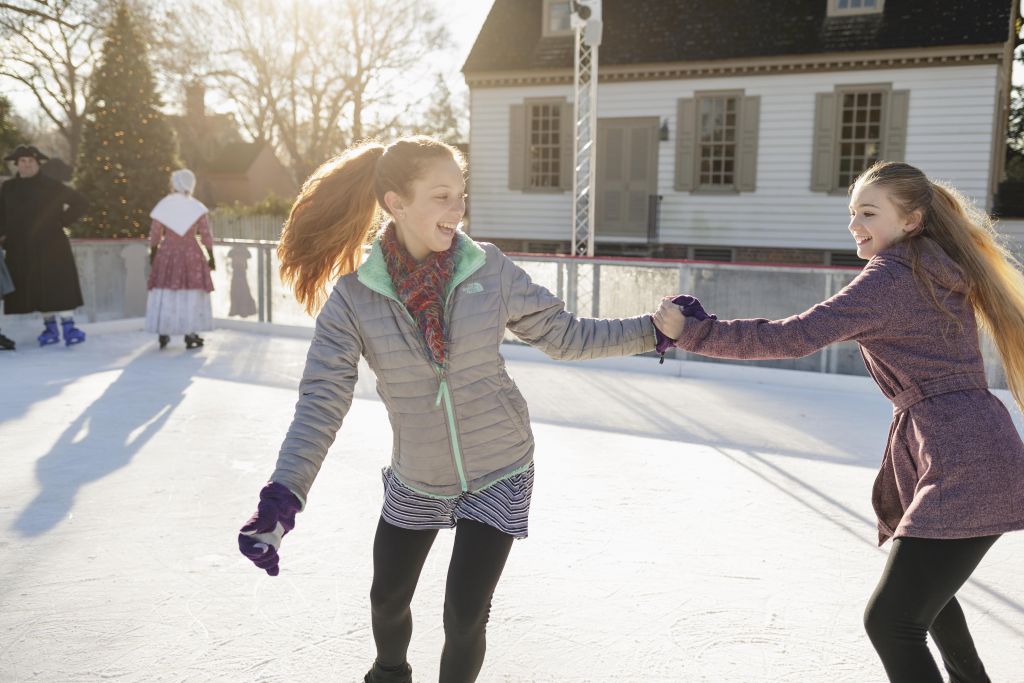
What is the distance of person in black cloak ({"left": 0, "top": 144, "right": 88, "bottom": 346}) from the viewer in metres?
8.93

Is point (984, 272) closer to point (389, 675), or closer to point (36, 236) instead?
point (389, 675)

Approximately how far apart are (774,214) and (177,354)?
35.8 feet

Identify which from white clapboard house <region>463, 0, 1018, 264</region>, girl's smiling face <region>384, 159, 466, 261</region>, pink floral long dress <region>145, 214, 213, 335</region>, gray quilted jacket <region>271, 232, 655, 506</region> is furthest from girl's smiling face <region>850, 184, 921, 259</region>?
white clapboard house <region>463, 0, 1018, 264</region>

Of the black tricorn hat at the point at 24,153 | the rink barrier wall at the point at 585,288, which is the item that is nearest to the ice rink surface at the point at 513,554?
the rink barrier wall at the point at 585,288

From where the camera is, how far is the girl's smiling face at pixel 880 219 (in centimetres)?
217

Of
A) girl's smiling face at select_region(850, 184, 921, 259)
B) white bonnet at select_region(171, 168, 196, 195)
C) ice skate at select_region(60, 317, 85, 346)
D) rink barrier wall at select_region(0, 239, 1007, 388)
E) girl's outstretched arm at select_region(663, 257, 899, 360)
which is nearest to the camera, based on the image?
girl's outstretched arm at select_region(663, 257, 899, 360)

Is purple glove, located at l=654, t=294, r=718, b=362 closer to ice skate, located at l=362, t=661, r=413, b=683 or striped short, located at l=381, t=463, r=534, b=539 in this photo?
striped short, located at l=381, t=463, r=534, b=539

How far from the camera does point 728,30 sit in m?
16.6

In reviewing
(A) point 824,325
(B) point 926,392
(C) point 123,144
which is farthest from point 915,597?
(C) point 123,144

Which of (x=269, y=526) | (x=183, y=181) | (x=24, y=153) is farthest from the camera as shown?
(x=183, y=181)

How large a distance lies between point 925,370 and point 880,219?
38cm

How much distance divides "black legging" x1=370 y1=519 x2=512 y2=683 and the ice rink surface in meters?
0.51

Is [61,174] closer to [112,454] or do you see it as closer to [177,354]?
[177,354]

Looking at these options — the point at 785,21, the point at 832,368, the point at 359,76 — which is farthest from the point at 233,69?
the point at 832,368
